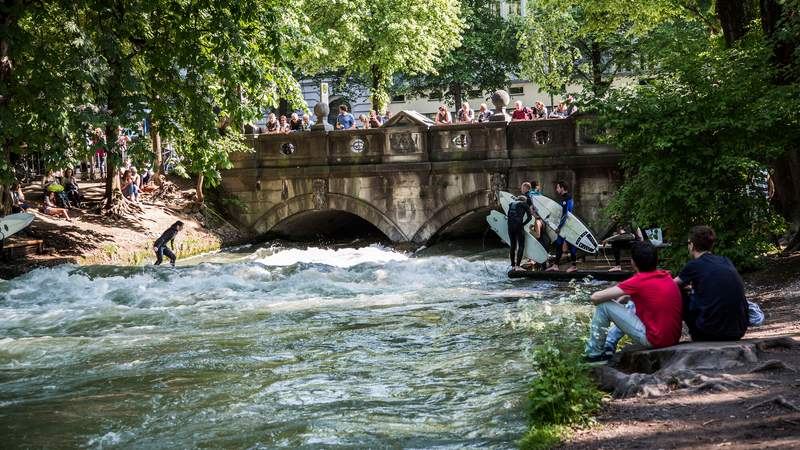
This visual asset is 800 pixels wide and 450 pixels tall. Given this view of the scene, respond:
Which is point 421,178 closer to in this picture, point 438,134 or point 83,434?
point 438,134

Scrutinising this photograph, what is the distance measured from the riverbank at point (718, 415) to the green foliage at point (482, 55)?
38.2 metres

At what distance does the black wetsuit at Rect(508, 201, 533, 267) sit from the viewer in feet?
62.7

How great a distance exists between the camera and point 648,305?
8.70 metres

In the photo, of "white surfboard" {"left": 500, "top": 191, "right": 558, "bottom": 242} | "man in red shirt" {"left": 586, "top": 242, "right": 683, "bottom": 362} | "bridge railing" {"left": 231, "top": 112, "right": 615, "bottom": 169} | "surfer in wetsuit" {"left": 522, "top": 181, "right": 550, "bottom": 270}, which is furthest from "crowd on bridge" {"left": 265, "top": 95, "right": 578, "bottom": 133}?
"man in red shirt" {"left": 586, "top": 242, "right": 683, "bottom": 362}

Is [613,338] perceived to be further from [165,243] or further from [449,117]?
[449,117]

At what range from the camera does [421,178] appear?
93.6 feet

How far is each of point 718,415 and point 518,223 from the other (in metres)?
12.4

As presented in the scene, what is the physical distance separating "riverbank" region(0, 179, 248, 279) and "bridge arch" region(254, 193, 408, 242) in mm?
1013

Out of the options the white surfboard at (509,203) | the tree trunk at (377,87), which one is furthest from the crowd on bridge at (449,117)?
the white surfboard at (509,203)

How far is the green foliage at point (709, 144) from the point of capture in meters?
15.5

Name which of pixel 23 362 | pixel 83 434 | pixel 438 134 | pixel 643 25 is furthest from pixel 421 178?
pixel 83 434

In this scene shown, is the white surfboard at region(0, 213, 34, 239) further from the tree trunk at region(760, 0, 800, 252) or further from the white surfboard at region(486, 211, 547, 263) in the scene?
the tree trunk at region(760, 0, 800, 252)

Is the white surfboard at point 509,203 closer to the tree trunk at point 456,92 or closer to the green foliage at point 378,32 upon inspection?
the green foliage at point 378,32

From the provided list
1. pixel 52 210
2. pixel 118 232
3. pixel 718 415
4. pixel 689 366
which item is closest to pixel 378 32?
pixel 118 232
